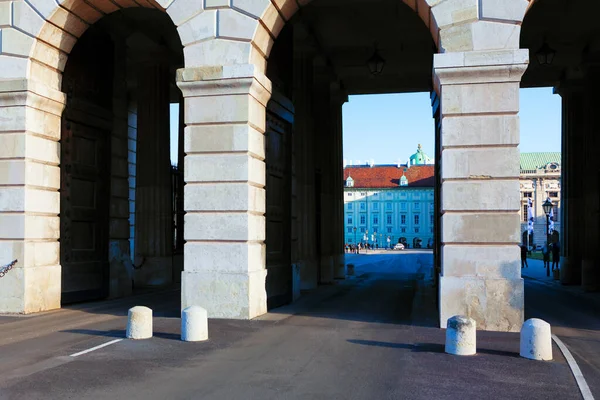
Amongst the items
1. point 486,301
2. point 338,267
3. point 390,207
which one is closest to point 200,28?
point 486,301

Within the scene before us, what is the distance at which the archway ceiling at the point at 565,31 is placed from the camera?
18.7m

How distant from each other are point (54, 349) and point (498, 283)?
302 inches

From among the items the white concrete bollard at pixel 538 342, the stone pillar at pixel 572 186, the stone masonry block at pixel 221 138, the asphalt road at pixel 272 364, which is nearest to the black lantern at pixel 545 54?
the stone pillar at pixel 572 186

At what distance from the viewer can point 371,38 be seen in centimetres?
2220

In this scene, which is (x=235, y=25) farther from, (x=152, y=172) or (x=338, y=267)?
(x=338, y=267)

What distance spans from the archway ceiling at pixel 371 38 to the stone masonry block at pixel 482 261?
32.5 ft

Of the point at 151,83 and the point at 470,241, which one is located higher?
the point at 151,83

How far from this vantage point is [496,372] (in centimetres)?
813

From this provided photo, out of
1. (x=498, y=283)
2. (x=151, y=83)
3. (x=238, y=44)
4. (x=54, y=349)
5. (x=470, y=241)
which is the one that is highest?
(x=151, y=83)

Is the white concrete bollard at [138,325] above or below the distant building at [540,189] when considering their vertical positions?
below

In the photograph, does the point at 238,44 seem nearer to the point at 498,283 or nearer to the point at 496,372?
the point at 498,283

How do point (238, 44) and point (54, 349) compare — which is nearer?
point (54, 349)

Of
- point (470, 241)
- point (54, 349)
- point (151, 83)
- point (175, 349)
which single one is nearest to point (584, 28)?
point (470, 241)

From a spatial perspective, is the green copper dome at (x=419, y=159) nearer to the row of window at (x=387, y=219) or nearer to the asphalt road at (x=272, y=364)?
the row of window at (x=387, y=219)
